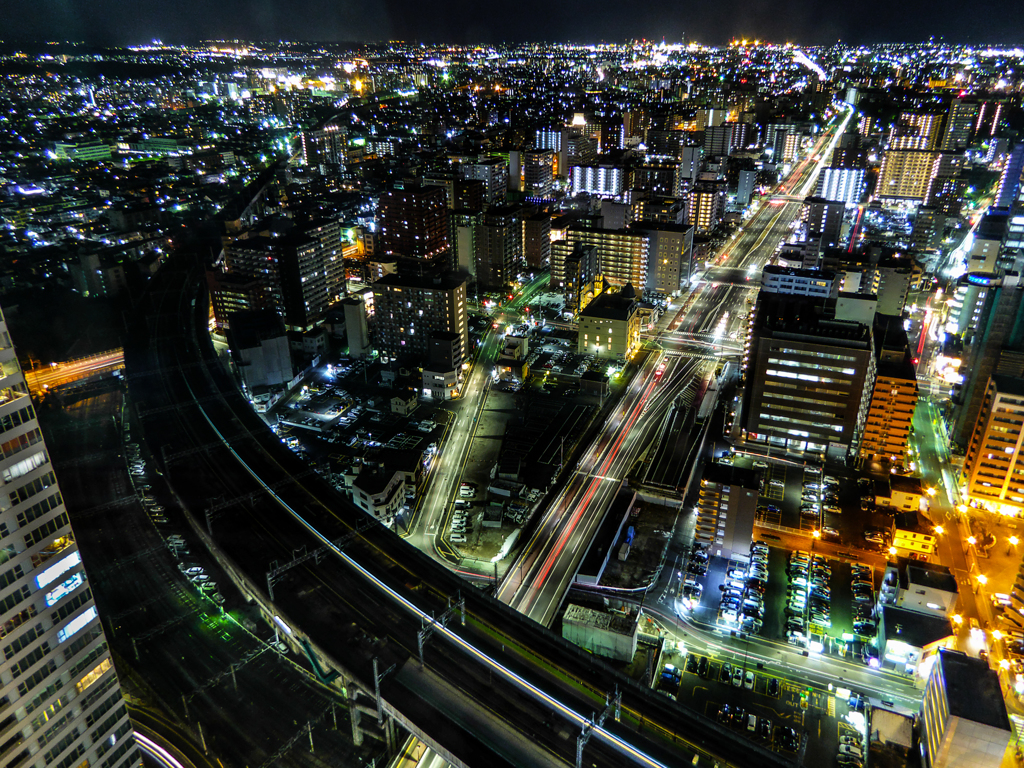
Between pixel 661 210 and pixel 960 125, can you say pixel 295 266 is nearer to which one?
pixel 661 210

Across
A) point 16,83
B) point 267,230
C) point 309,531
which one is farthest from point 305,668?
point 16,83

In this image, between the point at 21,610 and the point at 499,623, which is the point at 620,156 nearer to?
the point at 499,623

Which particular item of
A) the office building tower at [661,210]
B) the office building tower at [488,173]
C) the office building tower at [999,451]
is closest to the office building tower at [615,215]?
the office building tower at [661,210]

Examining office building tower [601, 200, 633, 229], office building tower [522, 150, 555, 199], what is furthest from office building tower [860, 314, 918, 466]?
office building tower [522, 150, 555, 199]

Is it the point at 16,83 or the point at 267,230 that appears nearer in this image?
the point at 16,83

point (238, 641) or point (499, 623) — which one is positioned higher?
point (499, 623)

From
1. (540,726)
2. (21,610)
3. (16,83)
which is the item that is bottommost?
(540,726)

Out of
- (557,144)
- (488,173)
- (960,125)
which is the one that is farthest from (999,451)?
(960,125)
